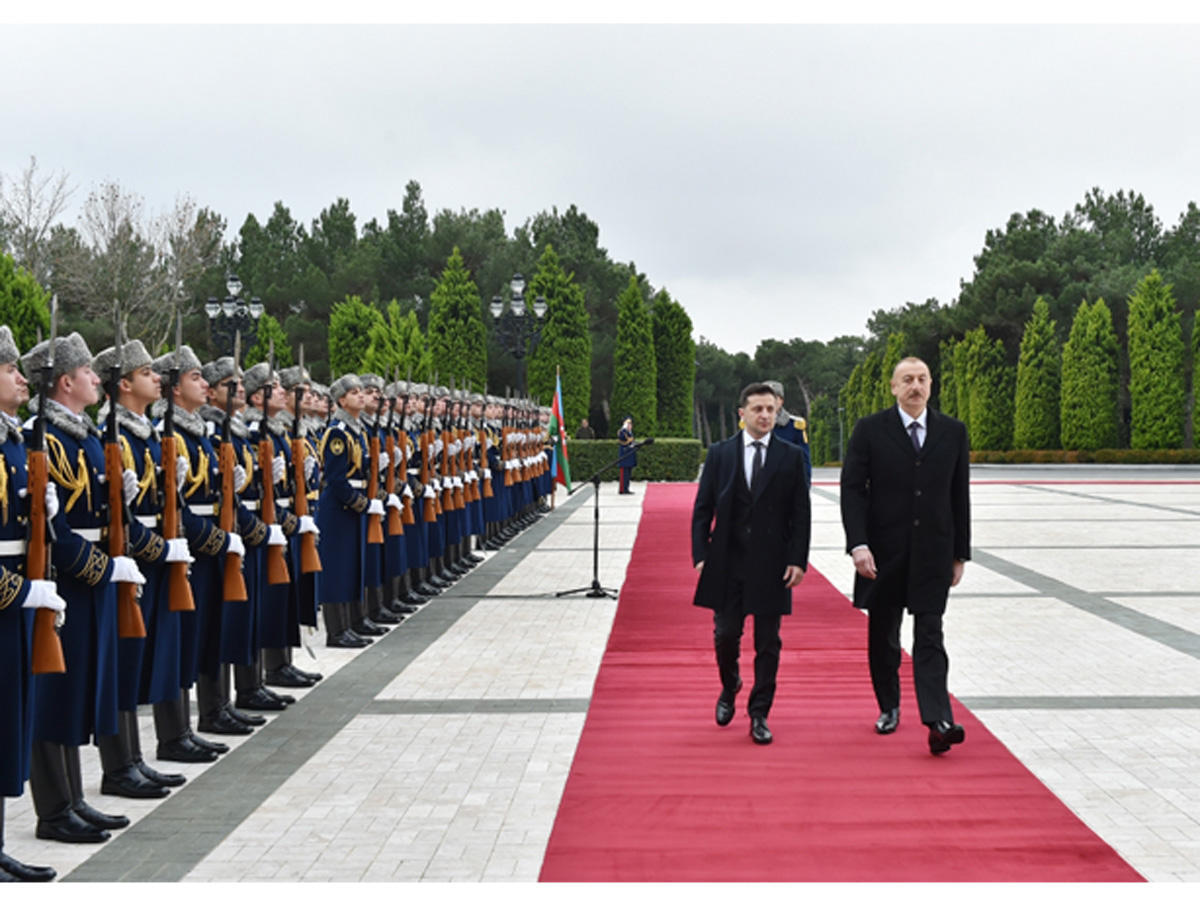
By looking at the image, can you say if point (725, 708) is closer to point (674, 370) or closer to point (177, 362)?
point (177, 362)

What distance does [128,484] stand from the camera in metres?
5.40

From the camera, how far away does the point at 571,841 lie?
193 inches

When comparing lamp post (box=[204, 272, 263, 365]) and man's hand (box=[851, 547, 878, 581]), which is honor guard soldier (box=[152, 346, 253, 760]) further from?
lamp post (box=[204, 272, 263, 365])

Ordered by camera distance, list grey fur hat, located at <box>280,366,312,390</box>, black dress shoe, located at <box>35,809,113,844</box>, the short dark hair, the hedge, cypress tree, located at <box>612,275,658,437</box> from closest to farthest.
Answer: black dress shoe, located at <box>35,809,113,844</box> → the short dark hair → grey fur hat, located at <box>280,366,312,390</box> → the hedge → cypress tree, located at <box>612,275,658,437</box>

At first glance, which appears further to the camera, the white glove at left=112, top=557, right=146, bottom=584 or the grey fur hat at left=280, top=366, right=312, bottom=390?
the grey fur hat at left=280, top=366, right=312, bottom=390

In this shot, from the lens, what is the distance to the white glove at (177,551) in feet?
19.2

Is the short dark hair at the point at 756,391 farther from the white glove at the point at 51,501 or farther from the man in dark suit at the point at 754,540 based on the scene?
the white glove at the point at 51,501

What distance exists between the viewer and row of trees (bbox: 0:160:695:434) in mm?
39500

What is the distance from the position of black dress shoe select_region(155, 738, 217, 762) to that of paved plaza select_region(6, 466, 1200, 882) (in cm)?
10

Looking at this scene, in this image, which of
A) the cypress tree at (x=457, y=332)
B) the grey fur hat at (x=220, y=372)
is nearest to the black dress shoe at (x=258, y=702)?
the grey fur hat at (x=220, y=372)

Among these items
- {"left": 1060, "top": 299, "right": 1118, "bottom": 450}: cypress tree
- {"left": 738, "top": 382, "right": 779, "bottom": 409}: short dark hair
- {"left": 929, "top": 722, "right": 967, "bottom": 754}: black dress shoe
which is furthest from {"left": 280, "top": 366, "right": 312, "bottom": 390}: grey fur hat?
{"left": 1060, "top": 299, "right": 1118, "bottom": 450}: cypress tree

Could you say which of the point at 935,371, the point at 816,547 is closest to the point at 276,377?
the point at 816,547

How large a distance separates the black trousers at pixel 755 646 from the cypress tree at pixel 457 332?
38.9 m
